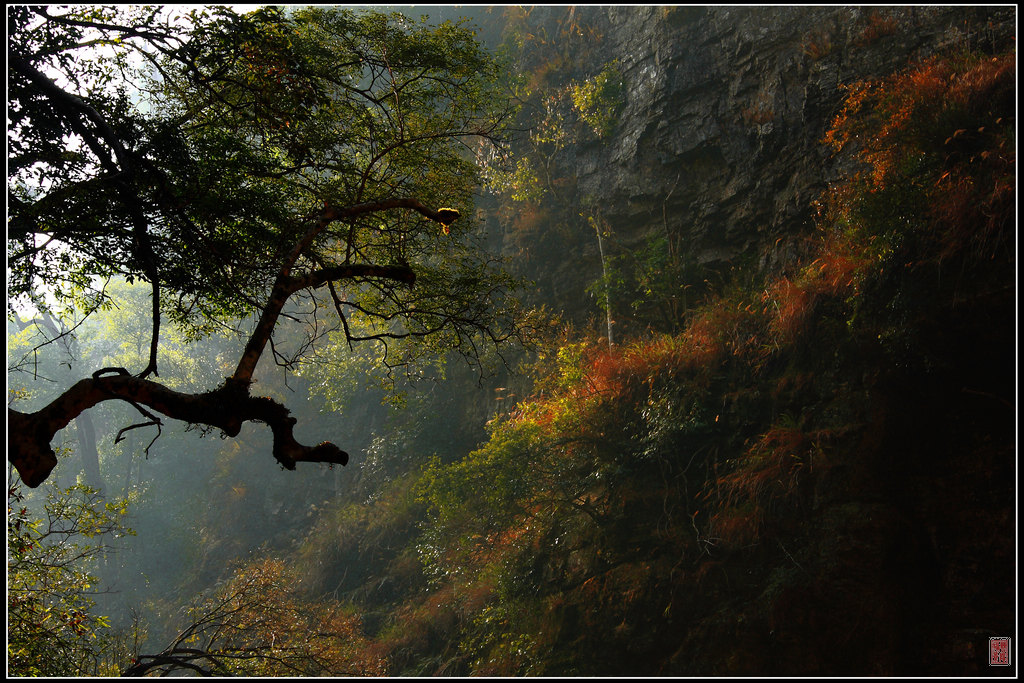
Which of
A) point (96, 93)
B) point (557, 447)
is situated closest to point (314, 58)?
point (96, 93)

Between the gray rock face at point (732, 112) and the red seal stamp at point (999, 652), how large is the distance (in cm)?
556

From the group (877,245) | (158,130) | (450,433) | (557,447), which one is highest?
(450,433)

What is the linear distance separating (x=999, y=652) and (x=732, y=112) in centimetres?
845

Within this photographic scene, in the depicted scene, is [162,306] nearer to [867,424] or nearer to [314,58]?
[314,58]

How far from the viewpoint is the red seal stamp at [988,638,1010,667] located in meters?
4.91

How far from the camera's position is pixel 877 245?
6977mm

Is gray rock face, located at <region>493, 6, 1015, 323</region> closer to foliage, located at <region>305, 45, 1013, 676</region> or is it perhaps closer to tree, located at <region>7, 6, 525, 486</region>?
foliage, located at <region>305, 45, 1013, 676</region>

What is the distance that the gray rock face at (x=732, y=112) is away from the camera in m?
8.45

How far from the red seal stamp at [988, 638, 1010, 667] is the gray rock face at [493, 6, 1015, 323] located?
18.2 feet

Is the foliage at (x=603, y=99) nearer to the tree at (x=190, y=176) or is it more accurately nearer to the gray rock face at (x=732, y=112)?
the gray rock face at (x=732, y=112)

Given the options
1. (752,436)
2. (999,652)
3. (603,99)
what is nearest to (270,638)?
(752,436)

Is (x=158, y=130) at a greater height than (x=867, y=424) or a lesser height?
greater

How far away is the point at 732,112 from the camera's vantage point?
10289mm

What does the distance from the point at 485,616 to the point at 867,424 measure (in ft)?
20.1
